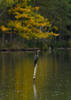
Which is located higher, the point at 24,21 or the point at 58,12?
the point at 24,21

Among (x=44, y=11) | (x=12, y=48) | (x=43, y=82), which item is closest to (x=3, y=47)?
(x=12, y=48)

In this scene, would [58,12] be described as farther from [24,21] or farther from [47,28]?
[24,21]

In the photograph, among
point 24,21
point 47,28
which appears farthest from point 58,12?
point 24,21

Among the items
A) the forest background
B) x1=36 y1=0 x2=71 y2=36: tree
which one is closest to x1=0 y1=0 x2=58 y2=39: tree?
the forest background

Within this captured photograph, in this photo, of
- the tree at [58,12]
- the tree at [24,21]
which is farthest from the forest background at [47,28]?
the tree at [24,21]

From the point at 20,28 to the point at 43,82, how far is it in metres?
18.5

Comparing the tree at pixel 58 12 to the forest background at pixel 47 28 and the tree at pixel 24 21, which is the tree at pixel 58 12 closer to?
the forest background at pixel 47 28

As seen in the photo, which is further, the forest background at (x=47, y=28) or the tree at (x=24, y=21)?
the forest background at (x=47, y=28)

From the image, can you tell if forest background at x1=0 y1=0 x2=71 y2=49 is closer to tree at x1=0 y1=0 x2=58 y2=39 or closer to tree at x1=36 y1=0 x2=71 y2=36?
tree at x1=36 y1=0 x2=71 y2=36

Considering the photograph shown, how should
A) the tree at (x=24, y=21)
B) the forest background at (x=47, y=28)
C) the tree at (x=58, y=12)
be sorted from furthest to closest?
the tree at (x=58, y=12) → the forest background at (x=47, y=28) → the tree at (x=24, y=21)

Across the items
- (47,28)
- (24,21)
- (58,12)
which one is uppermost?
(24,21)

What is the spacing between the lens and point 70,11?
296 ft

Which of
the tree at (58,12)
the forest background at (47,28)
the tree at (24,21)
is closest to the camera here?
the tree at (24,21)

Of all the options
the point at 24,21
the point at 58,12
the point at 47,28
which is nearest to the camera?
the point at 24,21
